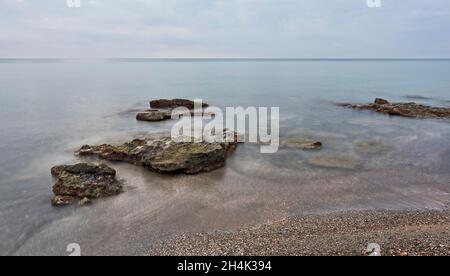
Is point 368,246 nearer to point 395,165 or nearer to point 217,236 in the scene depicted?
point 217,236

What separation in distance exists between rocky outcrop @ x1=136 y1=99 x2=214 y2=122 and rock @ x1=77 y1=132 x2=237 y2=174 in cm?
1312

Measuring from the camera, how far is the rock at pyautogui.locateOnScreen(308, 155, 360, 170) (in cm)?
2016

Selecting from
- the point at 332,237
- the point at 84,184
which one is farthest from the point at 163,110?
the point at 332,237

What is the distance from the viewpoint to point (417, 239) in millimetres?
11312

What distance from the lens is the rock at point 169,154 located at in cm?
1864

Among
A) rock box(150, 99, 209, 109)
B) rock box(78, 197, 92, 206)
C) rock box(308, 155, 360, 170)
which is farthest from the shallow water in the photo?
rock box(150, 99, 209, 109)

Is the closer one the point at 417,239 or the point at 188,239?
the point at 417,239

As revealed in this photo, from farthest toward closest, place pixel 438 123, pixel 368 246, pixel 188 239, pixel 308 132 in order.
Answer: pixel 438 123
pixel 308 132
pixel 188 239
pixel 368 246

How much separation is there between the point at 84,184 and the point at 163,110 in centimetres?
2638

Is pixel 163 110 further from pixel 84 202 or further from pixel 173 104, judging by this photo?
pixel 84 202

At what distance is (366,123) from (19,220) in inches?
1274

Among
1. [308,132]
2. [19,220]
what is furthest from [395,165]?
[19,220]

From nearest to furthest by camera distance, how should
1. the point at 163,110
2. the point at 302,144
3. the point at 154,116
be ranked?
the point at 302,144 → the point at 154,116 → the point at 163,110

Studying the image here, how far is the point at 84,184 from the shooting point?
15906 millimetres
